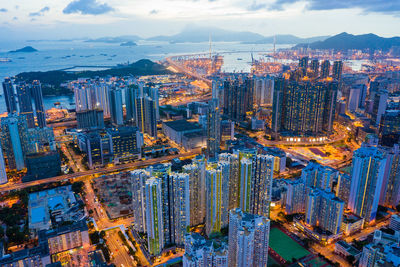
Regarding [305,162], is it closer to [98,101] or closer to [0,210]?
[0,210]

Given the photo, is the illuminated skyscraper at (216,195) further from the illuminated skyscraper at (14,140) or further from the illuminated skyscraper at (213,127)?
the illuminated skyscraper at (14,140)

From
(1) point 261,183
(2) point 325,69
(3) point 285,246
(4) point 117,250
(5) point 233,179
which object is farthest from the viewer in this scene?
(2) point 325,69

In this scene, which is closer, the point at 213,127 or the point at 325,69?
the point at 213,127

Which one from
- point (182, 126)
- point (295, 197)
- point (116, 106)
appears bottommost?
point (295, 197)

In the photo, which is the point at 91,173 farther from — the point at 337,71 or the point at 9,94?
the point at 337,71

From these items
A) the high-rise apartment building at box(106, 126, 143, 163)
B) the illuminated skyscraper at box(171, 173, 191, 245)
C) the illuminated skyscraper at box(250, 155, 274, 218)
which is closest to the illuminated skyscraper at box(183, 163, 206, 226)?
the illuminated skyscraper at box(171, 173, 191, 245)

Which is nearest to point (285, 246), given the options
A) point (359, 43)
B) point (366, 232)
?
point (366, 232)

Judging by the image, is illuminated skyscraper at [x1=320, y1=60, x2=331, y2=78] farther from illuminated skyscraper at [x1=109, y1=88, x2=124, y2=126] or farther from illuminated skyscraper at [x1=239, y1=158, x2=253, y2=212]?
illuminated skyscraper at [x1=239, y1=158, x2=253, y2=212]
